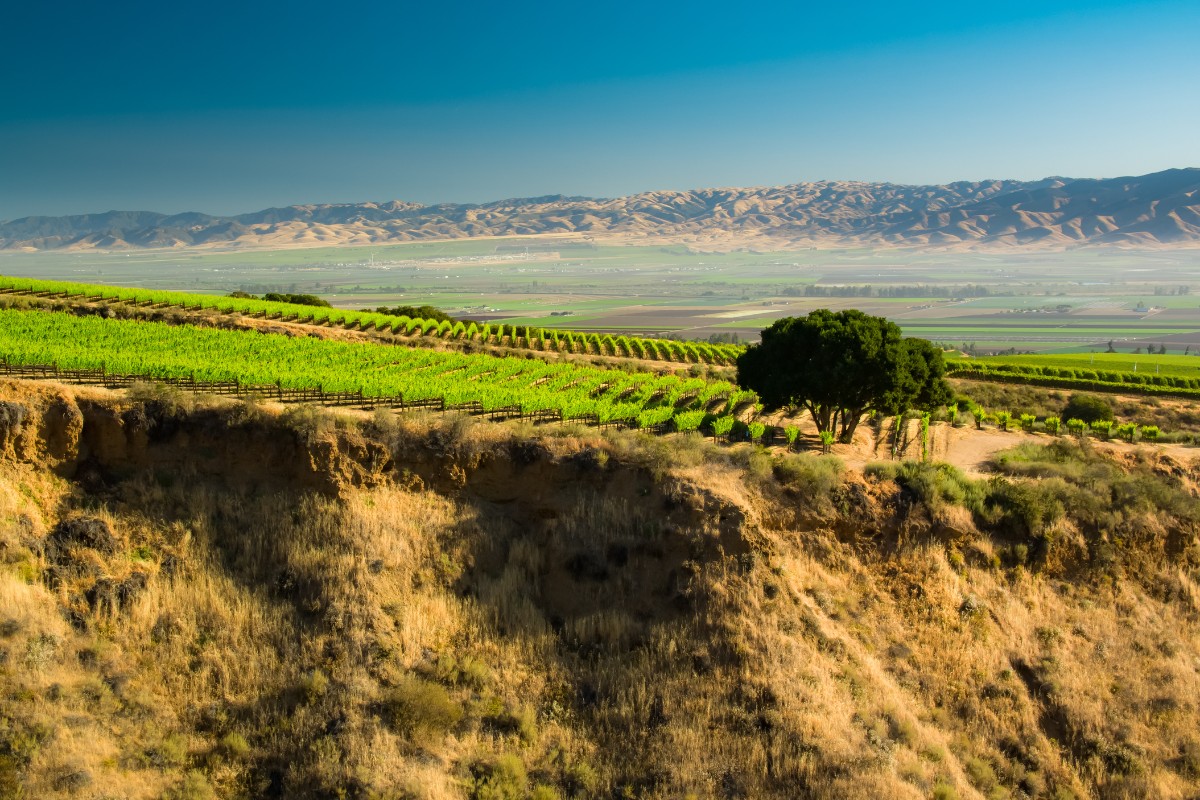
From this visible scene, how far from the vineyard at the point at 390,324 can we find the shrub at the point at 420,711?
34118 millimetres

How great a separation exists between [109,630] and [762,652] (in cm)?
1479

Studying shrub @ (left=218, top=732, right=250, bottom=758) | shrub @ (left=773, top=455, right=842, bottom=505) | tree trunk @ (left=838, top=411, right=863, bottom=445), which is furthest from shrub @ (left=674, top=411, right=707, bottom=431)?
shrub @ (left=218, top=732, right=250, bottom=758)

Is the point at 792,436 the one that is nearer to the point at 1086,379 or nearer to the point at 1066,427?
the point at 1066,427

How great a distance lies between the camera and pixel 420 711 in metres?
16.3

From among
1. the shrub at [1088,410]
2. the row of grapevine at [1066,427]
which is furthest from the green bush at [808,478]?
the shrub at [1088,410]

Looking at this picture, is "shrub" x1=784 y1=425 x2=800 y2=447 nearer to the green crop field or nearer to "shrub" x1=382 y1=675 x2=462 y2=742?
"shrub" x1=382 y1=675 x2=462 y2=742

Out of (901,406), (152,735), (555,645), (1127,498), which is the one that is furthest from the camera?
(901,406)

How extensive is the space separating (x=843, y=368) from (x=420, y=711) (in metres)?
17.8

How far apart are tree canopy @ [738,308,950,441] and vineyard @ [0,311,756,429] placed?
9.89 ft

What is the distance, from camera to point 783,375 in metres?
28.5

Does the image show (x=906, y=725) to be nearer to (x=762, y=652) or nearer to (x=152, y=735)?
(x=762, y=652)

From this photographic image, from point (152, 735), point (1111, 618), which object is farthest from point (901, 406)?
point (152, 735)

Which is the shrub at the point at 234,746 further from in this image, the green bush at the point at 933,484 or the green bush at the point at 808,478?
the green bush at the point at 933,484

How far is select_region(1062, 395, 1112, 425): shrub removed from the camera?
41469mm
